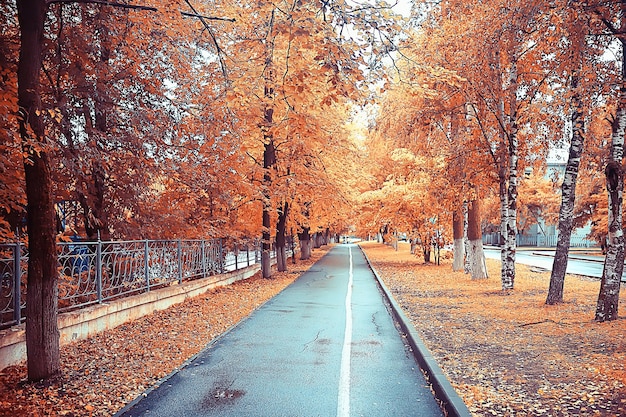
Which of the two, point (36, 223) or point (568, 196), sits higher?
point (568, 196)

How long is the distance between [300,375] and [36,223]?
3.75 meters

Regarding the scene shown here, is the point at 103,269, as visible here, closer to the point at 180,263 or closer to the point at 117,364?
the point at 117,364

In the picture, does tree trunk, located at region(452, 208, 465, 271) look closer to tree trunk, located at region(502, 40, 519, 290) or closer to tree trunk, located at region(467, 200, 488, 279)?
tree trunk, located at region(467, 200, 488, 279)

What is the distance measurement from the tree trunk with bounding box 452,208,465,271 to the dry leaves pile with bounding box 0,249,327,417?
13.9 metres

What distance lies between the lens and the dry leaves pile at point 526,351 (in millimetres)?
5301

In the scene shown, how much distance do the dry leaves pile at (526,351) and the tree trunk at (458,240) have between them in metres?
9.17

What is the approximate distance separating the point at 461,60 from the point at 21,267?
11655 mm

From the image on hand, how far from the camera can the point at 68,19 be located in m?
10.1

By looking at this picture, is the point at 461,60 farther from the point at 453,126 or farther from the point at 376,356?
the point at 376,356

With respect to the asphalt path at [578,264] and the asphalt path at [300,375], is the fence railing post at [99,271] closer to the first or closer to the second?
the asphalt path at [300,375]

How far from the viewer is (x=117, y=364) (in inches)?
284

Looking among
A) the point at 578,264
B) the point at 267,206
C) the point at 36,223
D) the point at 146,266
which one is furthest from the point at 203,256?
the point at 578,264

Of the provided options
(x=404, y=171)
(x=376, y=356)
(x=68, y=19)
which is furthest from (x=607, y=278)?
(x=404, y=171)

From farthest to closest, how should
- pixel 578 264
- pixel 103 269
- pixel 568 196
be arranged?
1. pixel 578 264
2. pixel 568 196
3. pixel 103 269
